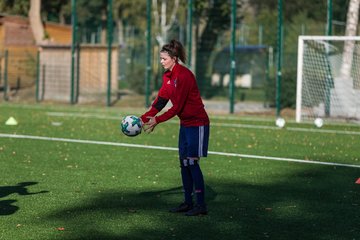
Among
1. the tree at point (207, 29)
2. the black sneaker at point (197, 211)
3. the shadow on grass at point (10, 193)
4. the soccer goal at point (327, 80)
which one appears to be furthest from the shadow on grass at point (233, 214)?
the tree at point (207, 29)

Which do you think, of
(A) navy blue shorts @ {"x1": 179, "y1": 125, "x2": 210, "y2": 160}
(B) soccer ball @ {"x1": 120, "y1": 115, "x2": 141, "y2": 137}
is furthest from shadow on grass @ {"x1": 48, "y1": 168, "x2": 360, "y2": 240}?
(B) soccer ball @ {"x1": 120, "y1": 115, "x2": 141, "y2": 137}

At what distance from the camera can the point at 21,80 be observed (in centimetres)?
4038

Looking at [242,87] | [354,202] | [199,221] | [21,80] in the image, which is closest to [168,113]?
[199,221]

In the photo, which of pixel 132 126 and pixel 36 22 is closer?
pixel 132 126

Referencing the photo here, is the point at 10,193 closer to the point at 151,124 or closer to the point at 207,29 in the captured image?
the point at 151,124

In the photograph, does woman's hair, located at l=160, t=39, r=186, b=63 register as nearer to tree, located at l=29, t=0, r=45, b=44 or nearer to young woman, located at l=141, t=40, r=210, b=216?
young woman, located at l=141, t=40, r=210, b=216

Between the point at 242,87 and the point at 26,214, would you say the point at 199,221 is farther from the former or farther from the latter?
the point at 242,87

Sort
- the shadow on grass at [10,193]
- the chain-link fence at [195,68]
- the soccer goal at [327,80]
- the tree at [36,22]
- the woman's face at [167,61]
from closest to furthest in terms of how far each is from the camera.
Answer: the woman's face at [167,61], the shadow on grass at [10,193], the soccer goal at [327,80], the chain-link fence at [195,68], the tree at [36,22]

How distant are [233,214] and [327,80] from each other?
57.9ft

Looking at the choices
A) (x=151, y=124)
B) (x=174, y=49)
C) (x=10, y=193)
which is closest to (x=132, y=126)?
(x=151, y=124)

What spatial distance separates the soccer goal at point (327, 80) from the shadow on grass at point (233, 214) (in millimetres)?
13489

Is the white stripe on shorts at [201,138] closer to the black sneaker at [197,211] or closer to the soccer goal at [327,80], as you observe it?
the black sneaker at [197,211]

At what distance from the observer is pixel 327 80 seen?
2750cm

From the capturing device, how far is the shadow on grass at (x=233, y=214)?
9227mm
